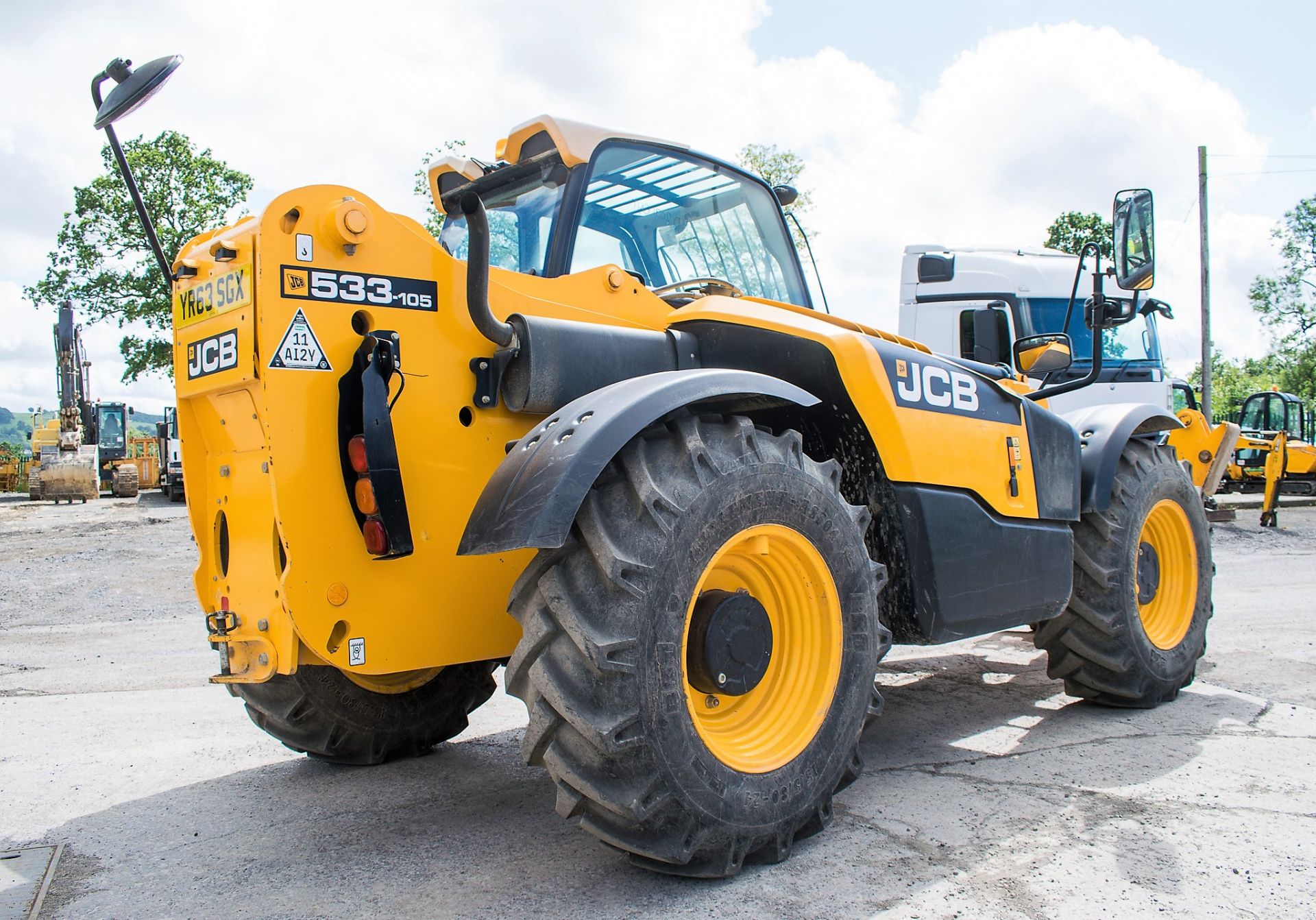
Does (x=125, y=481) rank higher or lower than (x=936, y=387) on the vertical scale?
lower

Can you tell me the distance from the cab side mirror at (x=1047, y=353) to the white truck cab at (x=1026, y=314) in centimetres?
554

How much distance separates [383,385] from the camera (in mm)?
2867

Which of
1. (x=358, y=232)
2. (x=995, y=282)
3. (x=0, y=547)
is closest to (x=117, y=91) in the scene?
(x=358, y=232)

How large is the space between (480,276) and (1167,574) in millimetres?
4025

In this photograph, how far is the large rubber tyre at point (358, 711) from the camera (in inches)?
148

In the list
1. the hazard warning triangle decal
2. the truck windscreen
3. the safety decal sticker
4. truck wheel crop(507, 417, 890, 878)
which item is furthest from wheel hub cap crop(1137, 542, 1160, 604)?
the truck windscreen

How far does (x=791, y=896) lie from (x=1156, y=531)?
339cm

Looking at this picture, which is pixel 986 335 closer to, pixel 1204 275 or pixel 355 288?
pixel 355 288

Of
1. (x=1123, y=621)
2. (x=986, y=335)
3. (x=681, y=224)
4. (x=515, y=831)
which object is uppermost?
(x=681, y=224)

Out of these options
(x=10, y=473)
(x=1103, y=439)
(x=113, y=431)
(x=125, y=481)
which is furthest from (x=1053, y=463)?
(x=10, y=473)

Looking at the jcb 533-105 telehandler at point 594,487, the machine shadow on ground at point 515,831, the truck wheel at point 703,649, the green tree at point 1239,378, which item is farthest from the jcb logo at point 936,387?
the green tree at point 1239,378

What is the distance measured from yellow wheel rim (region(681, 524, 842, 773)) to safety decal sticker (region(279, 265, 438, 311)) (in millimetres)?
1209

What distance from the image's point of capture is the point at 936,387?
12.5ft

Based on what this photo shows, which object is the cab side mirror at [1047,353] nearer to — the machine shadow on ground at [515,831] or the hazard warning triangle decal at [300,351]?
the machine shadow on ground at [515,831]
